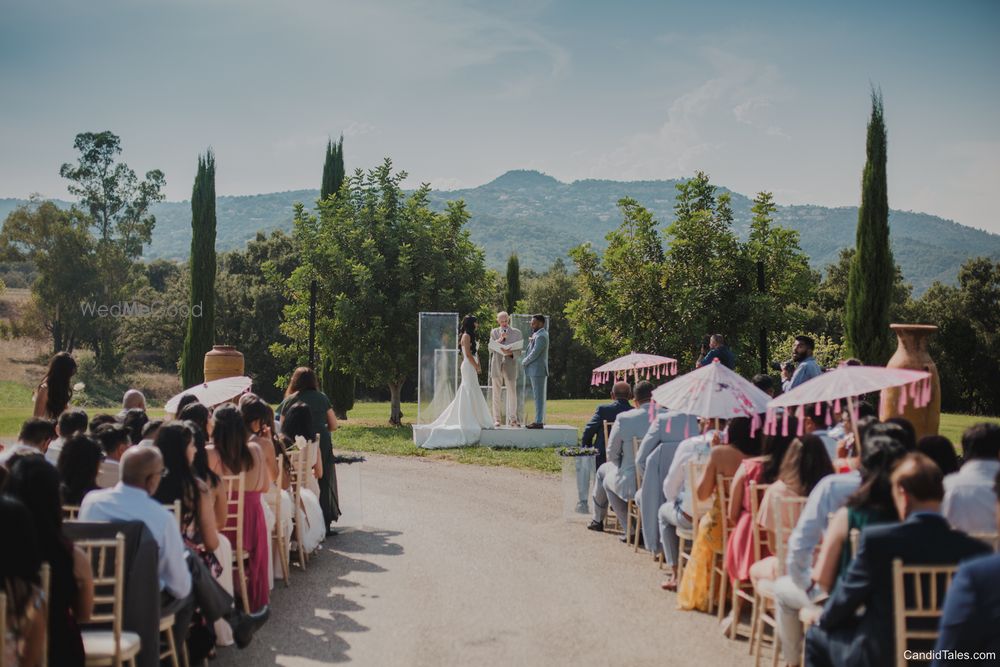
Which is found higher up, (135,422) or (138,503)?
(135,422)

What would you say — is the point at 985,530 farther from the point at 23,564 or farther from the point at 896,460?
the point at 23,564

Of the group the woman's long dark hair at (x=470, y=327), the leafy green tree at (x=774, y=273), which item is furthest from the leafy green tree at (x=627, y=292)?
the woman's long dark hair at (x=470, y=327)

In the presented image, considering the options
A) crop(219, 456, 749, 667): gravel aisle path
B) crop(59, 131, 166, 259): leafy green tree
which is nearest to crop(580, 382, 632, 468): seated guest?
crop(219, 456, 749, 667): gravel aisle path

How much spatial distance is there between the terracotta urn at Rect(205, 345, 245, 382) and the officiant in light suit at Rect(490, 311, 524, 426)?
20.9 ft

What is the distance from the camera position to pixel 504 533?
11.3 metres

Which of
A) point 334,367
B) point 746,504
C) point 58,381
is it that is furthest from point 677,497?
point 334,367

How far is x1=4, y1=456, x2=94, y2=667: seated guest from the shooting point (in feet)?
15.0

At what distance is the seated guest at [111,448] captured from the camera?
23.1 ft

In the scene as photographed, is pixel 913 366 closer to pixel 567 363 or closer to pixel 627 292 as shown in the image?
pixel 627 292

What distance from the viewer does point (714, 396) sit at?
28.0 ft

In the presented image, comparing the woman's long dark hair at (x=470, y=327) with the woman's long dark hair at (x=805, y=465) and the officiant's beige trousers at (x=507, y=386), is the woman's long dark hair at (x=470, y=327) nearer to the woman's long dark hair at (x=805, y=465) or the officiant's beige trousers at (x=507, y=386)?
the officiant's beige trousers at (x=507, y=386)

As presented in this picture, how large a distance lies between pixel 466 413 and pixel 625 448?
10018 millimetres

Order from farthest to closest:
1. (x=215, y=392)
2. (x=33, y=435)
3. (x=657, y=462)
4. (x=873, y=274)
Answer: (x=873, y=274)
(x=215, y=392)
(x=657, y=462)
(x=33, y=435)

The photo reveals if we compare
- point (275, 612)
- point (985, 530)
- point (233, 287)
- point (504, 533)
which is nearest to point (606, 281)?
point (504, 533)
